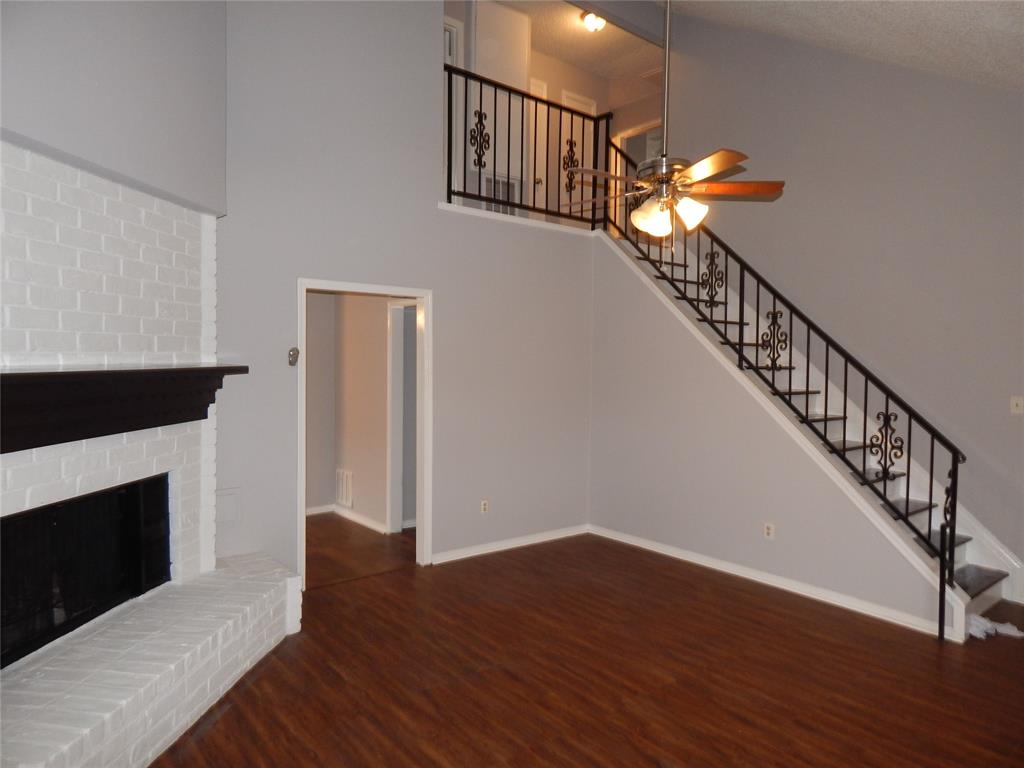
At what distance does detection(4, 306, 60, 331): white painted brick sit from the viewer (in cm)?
261

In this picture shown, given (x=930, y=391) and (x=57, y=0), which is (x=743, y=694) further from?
(x=57, y=0)

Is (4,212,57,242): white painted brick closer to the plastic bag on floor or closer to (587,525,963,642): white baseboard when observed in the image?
(587,525,963,642): white baseboard

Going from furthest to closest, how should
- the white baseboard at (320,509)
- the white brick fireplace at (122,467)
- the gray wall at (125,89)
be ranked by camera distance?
the white baseboard at (320,509) → the white brick fireplace at (122,467) → the gray wall at (125,89)

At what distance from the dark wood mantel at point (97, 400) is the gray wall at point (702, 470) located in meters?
3.23

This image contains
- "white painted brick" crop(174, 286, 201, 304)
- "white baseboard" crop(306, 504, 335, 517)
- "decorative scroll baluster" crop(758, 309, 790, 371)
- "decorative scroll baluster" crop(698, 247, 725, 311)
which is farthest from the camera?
"white baseboard" crop(306, 504, 335, 517)

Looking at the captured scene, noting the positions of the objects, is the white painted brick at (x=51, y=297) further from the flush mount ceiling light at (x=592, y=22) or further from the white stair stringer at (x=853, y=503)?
the flush mount ceiling light at (x=592, y=22)

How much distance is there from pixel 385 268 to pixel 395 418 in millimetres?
1687

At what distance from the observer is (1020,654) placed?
146 inches

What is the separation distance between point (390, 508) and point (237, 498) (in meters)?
2.07

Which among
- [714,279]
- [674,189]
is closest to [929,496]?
[714,279]

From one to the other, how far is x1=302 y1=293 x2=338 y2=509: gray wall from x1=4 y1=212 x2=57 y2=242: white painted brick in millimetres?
3870

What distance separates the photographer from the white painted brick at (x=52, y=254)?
272 cm

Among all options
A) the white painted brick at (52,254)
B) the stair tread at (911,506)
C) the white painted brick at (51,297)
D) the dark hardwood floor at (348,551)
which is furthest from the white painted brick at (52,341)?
the stair tread at (911,506)

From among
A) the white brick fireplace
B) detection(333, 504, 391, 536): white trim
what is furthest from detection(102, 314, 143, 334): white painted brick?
detection(333, 504, 391, 536): white trim
